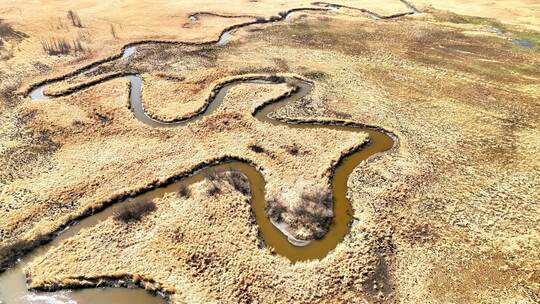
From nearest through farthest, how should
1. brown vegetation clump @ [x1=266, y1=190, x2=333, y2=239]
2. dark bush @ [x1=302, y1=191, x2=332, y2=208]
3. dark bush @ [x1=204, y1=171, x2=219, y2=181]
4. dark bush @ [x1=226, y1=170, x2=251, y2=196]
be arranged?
brown vegetation clump @ [x1=266, y1=190, x2=333, y2=239]
dark bush @ [x1=302, y1=191, x2=332, y2=208]
dark bush @ [x1=226, y1=170, x2=251, y2=196]
dark bush @ [x1=204, y1=171, x2=219, y2=181]

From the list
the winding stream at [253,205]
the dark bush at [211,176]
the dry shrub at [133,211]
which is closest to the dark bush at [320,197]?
the winding stream at [253,205]

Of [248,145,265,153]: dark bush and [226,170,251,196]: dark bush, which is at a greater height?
[248,145,265,153]: dark bush

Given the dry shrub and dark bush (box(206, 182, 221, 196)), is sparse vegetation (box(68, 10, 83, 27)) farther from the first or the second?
dark bush (box(206, 182, 221, 196))

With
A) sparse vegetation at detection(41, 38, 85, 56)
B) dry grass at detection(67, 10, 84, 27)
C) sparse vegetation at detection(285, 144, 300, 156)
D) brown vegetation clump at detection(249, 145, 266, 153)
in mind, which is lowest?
sparse vegetation at detection(285, 144, 300, 156)

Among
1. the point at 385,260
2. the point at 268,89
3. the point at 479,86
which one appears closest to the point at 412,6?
the point at 479,86

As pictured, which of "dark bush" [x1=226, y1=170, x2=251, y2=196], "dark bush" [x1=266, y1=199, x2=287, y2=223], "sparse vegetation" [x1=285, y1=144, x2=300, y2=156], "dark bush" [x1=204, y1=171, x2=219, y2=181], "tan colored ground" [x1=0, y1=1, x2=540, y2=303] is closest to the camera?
"tan colored ground" [x1=0, y1=1, x2=540, y2=303]

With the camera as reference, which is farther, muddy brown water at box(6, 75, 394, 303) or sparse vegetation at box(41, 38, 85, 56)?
sparse vegetation at box(41, 38, 85, 56)

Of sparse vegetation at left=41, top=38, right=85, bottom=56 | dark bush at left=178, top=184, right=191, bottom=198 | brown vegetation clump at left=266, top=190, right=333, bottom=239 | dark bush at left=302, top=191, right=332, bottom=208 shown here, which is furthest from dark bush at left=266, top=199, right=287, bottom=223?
sparse vegetation at left=41, top=38, right=85, bottom=56
